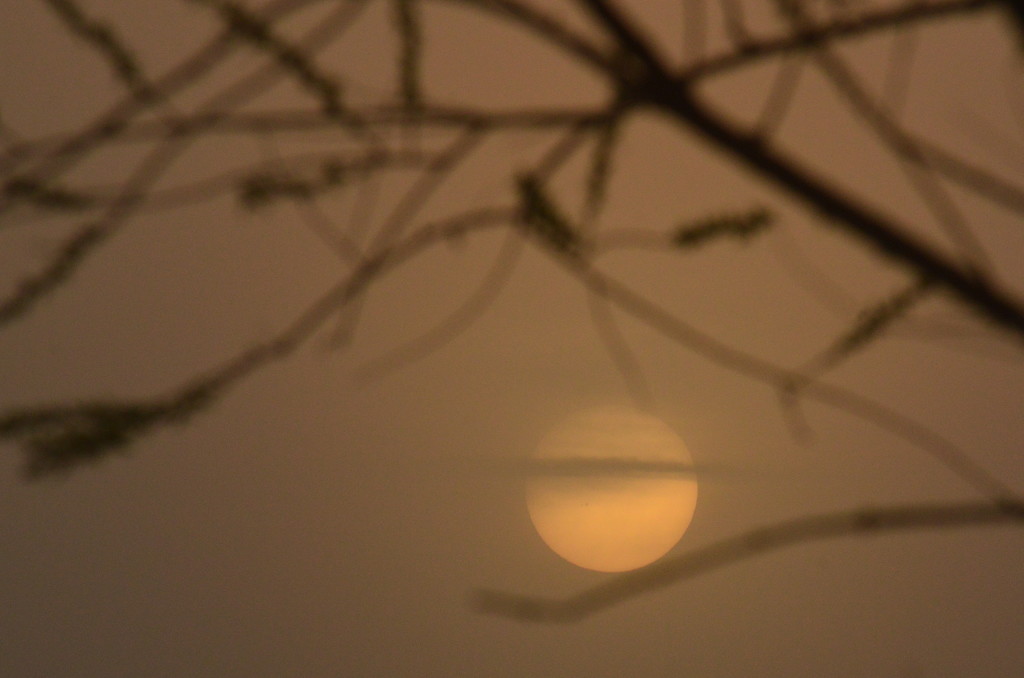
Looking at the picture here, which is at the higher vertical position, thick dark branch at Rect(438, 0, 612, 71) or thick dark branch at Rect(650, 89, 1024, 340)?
thick dark branch at Rect(438, 0, 612, 71)

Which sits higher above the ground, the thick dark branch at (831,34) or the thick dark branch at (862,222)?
the thick dark branch at (831,34)

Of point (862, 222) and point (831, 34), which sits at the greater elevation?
point (831, 34)

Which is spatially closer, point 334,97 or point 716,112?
point 716,112

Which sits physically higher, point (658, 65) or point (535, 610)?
point (658, 65)

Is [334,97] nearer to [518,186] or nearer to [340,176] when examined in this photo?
[340,176]

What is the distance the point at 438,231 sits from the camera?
0.84 metres

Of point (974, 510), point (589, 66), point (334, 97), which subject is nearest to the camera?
point (974, 510)

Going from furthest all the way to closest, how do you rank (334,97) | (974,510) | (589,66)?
(334,97)
(589,66)
(974,510)

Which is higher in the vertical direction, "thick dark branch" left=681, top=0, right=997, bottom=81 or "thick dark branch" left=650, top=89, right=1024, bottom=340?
"thick dark branch" left=681, top=0, right=997, bottom=81

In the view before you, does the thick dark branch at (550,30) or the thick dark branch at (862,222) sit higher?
the thick dark branch at (550,30)

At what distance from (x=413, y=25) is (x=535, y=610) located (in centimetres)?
59

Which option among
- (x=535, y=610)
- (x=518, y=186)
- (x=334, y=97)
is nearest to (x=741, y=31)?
(x=518, y=186)

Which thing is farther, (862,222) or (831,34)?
(831,34)

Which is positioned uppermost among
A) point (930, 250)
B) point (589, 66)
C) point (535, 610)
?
point (589, 66)
